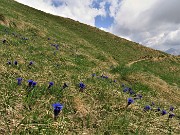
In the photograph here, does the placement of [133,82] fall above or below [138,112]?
above

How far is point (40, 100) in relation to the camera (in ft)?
22.7

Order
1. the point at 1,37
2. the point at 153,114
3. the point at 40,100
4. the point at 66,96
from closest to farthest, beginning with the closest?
the point at 40,100 → the point at 66,96 → the point at 153,114 → the point at 1,37

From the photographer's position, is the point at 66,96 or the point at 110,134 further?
the point at 66,96

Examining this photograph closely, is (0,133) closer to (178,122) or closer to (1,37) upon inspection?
(178,122)

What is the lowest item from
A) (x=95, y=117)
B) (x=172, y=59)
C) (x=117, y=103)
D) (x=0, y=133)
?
(x=0, y=133)

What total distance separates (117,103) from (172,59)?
137ft

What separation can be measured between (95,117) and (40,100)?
Answer: 153 centimetres

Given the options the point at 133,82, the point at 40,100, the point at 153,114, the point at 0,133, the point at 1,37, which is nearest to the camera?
the point at 0,133

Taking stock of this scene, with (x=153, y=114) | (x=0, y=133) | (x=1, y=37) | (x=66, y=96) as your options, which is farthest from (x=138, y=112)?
(x=1, y=37)

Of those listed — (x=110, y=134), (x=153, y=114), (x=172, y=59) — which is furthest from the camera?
(x=172, y=59)

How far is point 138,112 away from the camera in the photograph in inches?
331

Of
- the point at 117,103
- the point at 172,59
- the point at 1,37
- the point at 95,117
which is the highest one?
the point at 172,59

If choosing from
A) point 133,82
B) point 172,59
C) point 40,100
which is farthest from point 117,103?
point 172,59

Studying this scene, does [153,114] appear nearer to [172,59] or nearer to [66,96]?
[66,96]
